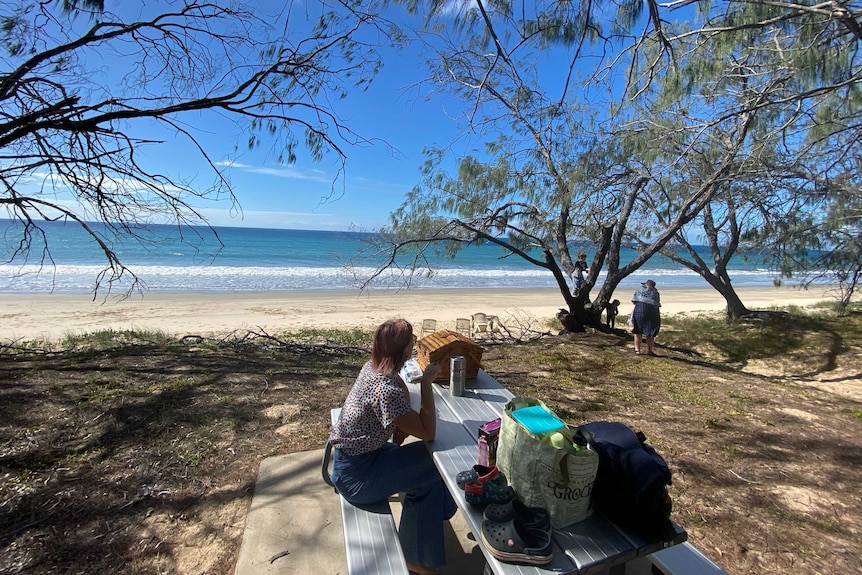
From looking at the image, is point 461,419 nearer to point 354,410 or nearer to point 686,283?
point 354,410

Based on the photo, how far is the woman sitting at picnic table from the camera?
1846mm

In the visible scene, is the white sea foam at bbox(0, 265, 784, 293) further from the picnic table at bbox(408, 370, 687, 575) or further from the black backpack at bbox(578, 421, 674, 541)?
the black backpack at bbox(578, 421, 674, 541)

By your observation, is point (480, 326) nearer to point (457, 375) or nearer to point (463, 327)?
point (463, 327)

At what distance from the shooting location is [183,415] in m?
3.41

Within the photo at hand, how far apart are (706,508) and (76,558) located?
3.05 metres

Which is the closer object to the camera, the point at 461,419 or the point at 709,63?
the point at 461,419

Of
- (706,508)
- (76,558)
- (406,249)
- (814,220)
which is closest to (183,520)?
(76,558)

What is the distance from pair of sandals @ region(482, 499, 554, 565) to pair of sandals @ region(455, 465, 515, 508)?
30 mm

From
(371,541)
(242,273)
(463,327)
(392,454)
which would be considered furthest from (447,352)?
(242,273)

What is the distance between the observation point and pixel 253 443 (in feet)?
10.1

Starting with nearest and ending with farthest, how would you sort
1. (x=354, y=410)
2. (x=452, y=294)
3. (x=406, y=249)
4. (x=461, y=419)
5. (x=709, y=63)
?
(x=354, y=410) → (x=461, y=419) → (x=709, y=63) → (x=406, y=249) → (x=452, y=294)

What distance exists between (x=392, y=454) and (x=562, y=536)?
792mm

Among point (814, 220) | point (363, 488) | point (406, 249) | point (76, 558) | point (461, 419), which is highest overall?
point (814, 220)

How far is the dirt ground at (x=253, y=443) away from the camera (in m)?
2.13
